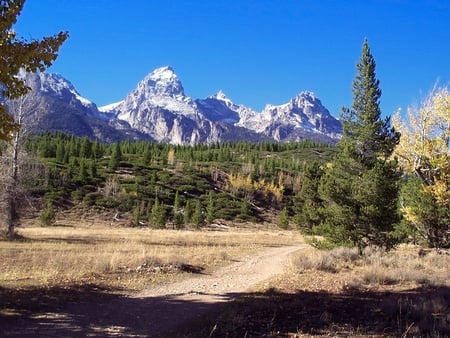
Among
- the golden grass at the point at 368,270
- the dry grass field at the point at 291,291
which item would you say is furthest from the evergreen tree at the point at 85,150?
the golden grass at the point at 368,270

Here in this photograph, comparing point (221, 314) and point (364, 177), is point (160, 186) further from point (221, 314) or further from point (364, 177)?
point (221, 314)

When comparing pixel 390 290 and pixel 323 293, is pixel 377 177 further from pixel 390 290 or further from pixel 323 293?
pixel 323 293

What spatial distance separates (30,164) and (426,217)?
2654 cm

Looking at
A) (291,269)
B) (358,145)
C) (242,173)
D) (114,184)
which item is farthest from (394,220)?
(242,173)

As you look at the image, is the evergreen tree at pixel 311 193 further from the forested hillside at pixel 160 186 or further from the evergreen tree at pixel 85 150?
the evergreen tree at pixel 85 150

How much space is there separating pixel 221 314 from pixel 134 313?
220 cm

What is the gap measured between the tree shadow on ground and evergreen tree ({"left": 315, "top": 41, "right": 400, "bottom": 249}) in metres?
8.09

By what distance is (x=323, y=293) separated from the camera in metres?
12.5

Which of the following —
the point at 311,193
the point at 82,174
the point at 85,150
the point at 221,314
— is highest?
the point at 85,150

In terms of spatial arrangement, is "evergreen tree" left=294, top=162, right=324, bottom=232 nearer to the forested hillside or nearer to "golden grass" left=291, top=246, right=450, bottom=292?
the forested hillside

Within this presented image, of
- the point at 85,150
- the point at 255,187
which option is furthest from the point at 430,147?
the point at 85,150

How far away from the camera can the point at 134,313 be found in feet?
33.2

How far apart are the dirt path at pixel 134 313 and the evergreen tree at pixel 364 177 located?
8.08 meters

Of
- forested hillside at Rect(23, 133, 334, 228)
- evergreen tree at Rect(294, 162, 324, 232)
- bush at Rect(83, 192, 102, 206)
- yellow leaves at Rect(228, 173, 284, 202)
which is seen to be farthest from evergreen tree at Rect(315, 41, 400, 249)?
yellow leaves at Rect(228, 173, 284, 202)
